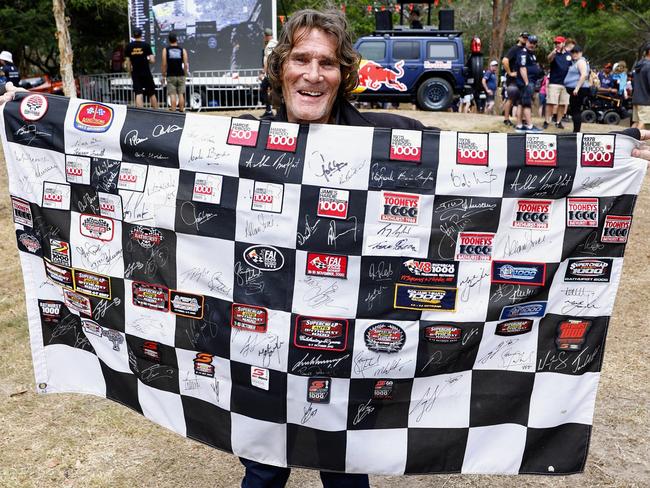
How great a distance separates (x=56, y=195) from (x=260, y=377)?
105 cm

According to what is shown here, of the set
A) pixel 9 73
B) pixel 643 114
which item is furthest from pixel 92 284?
pixel 9 73

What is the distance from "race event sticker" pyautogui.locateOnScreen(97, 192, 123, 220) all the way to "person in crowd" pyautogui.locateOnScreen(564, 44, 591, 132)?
10.4 m

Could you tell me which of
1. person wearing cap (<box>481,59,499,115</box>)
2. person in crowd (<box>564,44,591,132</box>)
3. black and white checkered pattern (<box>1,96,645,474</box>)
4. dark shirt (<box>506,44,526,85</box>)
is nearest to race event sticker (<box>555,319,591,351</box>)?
black and white checkered pattern (<box>1,96,645,474</box>)

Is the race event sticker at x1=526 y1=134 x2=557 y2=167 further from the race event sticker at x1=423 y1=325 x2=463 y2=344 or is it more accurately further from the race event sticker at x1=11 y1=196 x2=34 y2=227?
the race event sticker at x1=11 y1=196 x2=34 y2=227

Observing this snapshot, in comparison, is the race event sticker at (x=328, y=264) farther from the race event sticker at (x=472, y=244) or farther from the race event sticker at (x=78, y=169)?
the race event sticker at (x=78, y=169)

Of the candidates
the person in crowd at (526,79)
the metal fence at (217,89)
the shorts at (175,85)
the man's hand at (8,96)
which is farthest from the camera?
the metal fence at (217,89)

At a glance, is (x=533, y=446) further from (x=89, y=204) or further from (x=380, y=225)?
(x=89, y=204)

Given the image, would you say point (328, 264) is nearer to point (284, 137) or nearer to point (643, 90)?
point (284, 137)

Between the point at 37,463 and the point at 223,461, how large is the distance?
2.81 feet

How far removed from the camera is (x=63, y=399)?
12.5 ft

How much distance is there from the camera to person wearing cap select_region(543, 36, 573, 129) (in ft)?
38.9

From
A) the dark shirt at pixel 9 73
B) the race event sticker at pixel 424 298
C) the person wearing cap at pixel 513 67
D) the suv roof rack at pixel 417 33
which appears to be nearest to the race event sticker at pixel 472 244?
the race event sticker at pixel 424 298

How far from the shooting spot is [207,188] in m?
2.41

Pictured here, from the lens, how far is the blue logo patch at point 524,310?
7.81 feet
